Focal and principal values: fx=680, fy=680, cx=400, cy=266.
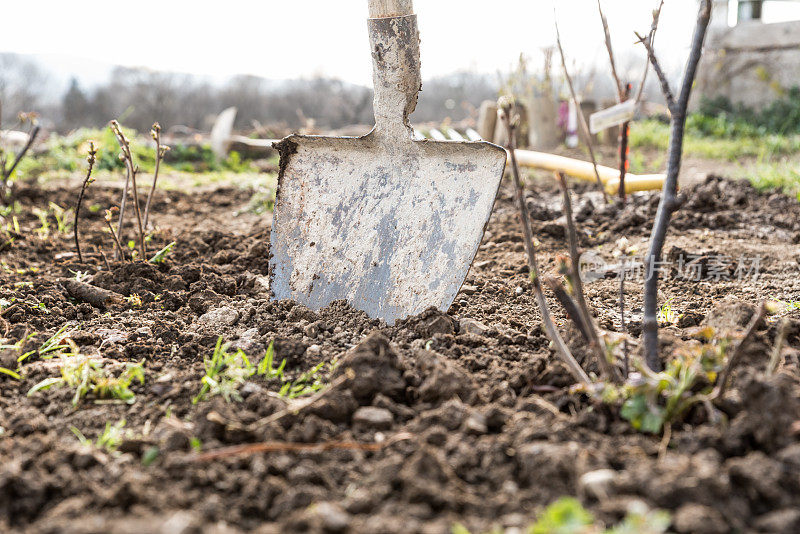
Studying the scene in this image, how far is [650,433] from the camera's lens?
1.44 m

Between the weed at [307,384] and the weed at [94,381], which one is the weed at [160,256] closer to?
the weed at [94,381]

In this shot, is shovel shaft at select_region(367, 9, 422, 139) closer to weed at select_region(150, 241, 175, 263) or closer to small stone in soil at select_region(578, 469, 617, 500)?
weed at select_region(150, 241, 175, 263)

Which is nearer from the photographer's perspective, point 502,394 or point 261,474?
point 261,474

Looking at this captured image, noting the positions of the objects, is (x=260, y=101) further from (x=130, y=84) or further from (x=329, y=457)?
(x=329, y=457)

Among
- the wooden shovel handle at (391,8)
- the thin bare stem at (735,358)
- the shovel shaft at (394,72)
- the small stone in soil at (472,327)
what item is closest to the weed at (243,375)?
the small stone in soil at (472,327)

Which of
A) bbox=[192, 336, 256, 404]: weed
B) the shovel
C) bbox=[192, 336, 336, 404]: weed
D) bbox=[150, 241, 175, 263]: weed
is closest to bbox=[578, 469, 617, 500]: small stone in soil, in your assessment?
bbox=[192, 336, 336, 404]: weed

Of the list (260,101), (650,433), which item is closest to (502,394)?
(650,433)

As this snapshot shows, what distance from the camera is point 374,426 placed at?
1.53 meters

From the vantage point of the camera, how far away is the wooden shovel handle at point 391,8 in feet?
7.91

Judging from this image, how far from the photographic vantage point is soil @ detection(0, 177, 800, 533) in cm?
121

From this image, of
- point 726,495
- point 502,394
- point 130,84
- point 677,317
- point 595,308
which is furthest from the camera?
point 130,84

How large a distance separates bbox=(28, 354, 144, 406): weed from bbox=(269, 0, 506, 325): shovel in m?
0.73

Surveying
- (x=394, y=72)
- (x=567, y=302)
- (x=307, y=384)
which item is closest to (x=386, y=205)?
(x=394, y=72)

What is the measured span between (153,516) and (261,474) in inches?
8.4
